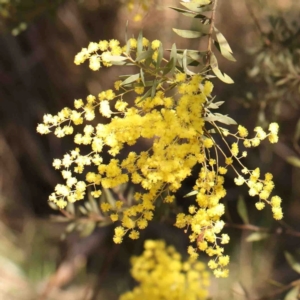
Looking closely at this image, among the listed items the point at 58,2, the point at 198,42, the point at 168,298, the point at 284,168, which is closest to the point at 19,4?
the point at 58,2

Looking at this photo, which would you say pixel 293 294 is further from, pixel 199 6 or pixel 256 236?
pixel 199 6

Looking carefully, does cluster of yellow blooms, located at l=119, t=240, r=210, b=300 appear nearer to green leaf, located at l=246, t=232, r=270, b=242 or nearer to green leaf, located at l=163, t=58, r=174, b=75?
green leaf, located at l=246, t=232, r=270, b=242

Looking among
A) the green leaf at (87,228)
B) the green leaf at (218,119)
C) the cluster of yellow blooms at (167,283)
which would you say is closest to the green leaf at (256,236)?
the cluster of yellow blooms at (167,283)

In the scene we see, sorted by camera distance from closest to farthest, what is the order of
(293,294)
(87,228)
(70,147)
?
(293,294) < (87,228) < (70,147)

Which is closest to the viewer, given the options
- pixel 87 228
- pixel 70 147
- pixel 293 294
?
pixel 293 294

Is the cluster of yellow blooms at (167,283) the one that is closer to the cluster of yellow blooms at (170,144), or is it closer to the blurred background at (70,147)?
the cluster of yellow blooms at (170,144)

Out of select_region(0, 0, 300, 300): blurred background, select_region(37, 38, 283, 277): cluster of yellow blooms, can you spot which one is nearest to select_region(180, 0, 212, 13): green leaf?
select_region(37, 38, 283, 277): cluster of yellow blooms

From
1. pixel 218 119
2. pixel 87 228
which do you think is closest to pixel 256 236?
pixel 87 228

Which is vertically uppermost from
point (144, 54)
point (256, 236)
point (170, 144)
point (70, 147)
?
point (144, 54)

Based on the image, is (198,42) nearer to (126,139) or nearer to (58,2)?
(58,2)
